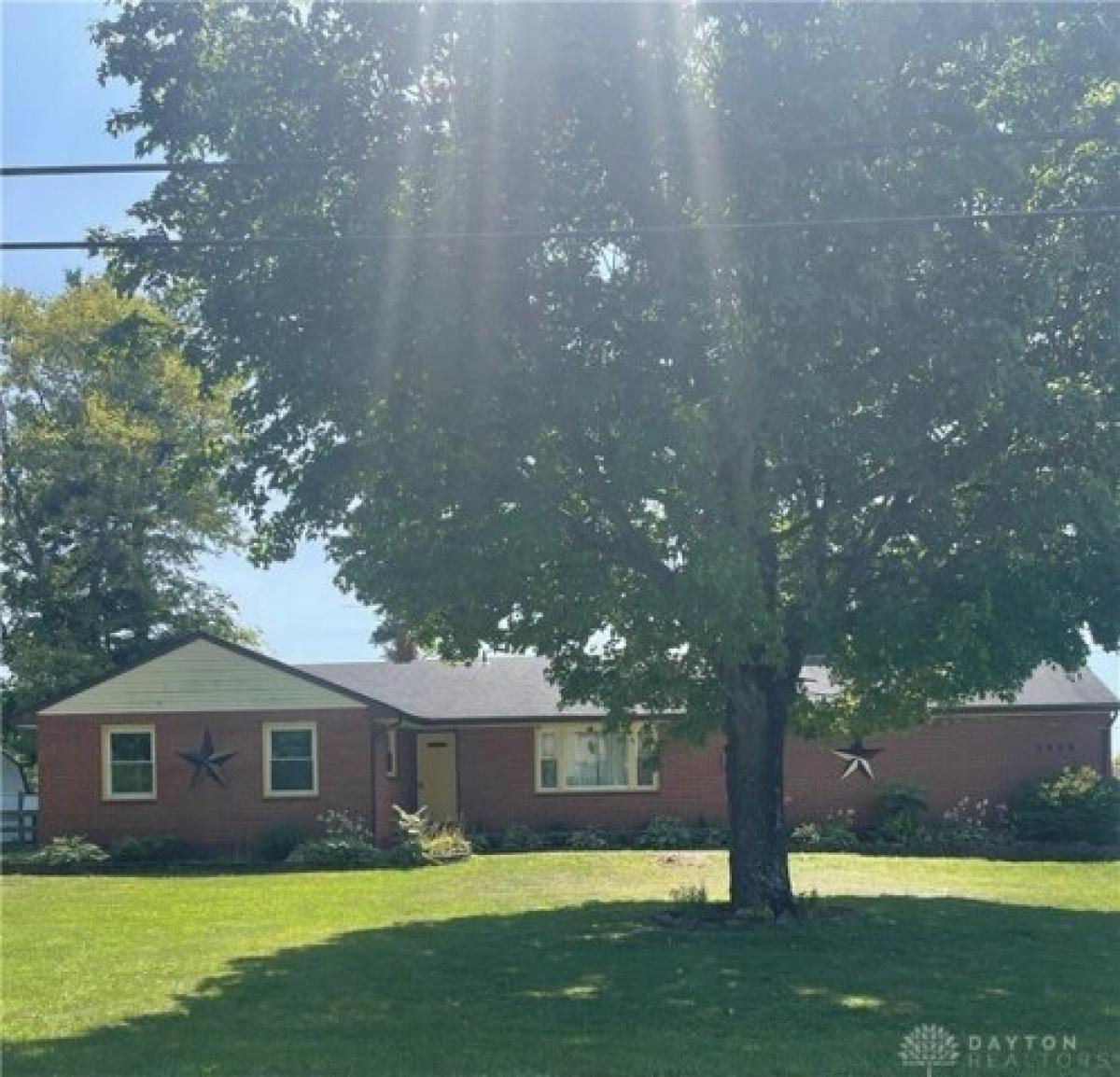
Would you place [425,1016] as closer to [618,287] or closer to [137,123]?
[618,287]

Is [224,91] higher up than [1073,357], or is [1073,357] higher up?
[224,91]

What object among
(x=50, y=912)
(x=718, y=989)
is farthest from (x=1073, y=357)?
(x=50, y=912)

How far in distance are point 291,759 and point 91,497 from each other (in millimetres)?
19323

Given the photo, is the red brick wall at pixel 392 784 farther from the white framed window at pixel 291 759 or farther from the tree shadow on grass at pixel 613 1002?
the tree shadow on grass at pixel 613 1002

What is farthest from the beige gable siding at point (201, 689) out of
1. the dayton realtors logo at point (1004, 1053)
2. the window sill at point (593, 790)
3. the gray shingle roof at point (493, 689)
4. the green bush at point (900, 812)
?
the dayton realtors logo at point (1004, 1053)

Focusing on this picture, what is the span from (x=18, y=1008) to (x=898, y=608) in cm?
893

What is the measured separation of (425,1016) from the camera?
1055 cm

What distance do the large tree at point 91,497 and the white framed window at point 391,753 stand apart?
1565cm

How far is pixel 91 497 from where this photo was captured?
1791 inches

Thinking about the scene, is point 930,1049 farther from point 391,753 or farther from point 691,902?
point 391,753

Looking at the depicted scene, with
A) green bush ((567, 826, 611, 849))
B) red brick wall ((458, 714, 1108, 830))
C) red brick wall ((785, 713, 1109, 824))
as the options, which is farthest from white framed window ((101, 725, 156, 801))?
red brick wall ((785, 713, 1109, 824))

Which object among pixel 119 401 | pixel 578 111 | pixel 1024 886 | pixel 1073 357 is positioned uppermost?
pixel 119 401

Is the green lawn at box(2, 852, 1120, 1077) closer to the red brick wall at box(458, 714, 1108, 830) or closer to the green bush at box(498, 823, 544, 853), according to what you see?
the green bush at box(498, 823, 544, 853)

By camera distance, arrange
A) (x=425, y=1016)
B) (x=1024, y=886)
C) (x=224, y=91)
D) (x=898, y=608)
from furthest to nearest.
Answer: (x=1024, y=886) < (x=898, y=608) < (x=224, y=91) < (x=425, y=1016)
